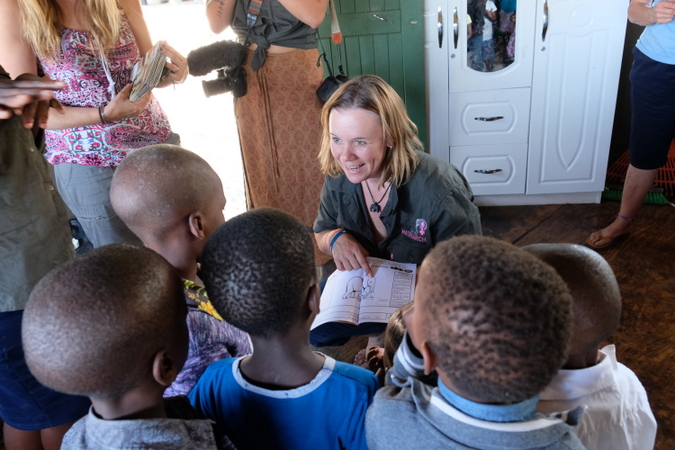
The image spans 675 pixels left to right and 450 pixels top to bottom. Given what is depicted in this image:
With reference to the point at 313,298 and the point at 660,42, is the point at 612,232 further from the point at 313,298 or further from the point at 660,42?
the point at 313,298

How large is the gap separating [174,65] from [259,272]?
1171mm

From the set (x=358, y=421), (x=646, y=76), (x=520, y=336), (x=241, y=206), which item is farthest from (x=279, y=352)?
(x=241, y=206)

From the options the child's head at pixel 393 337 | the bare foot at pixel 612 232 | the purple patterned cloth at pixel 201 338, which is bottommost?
the bare foot at pixel 612 232

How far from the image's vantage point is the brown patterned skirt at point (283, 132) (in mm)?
2346

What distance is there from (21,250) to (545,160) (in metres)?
2.69

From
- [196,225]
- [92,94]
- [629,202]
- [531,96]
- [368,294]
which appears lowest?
[629,202]

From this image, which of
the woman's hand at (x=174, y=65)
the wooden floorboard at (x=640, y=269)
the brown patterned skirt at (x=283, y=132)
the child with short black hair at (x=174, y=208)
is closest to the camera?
the child with short black hair at (x=174, y=208)

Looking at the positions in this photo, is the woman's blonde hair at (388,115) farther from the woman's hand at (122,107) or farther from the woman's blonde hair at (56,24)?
the woman's blonde hair at (56,24)

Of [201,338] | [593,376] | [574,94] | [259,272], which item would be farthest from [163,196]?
[574,94]

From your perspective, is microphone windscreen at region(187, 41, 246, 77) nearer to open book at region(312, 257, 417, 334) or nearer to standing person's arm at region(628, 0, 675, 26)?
open book at region(312, 257, 417, 334)

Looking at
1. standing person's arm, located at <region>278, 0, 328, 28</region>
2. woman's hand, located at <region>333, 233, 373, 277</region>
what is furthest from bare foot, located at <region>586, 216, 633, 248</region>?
standing person's arm, located at <region>278, 0, 328, 28</region>

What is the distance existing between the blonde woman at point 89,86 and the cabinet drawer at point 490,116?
1734 mm

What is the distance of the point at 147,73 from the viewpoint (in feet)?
5.11

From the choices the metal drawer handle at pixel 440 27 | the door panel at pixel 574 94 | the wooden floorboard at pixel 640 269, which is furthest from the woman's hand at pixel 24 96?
the door panel at pixel 574 94
